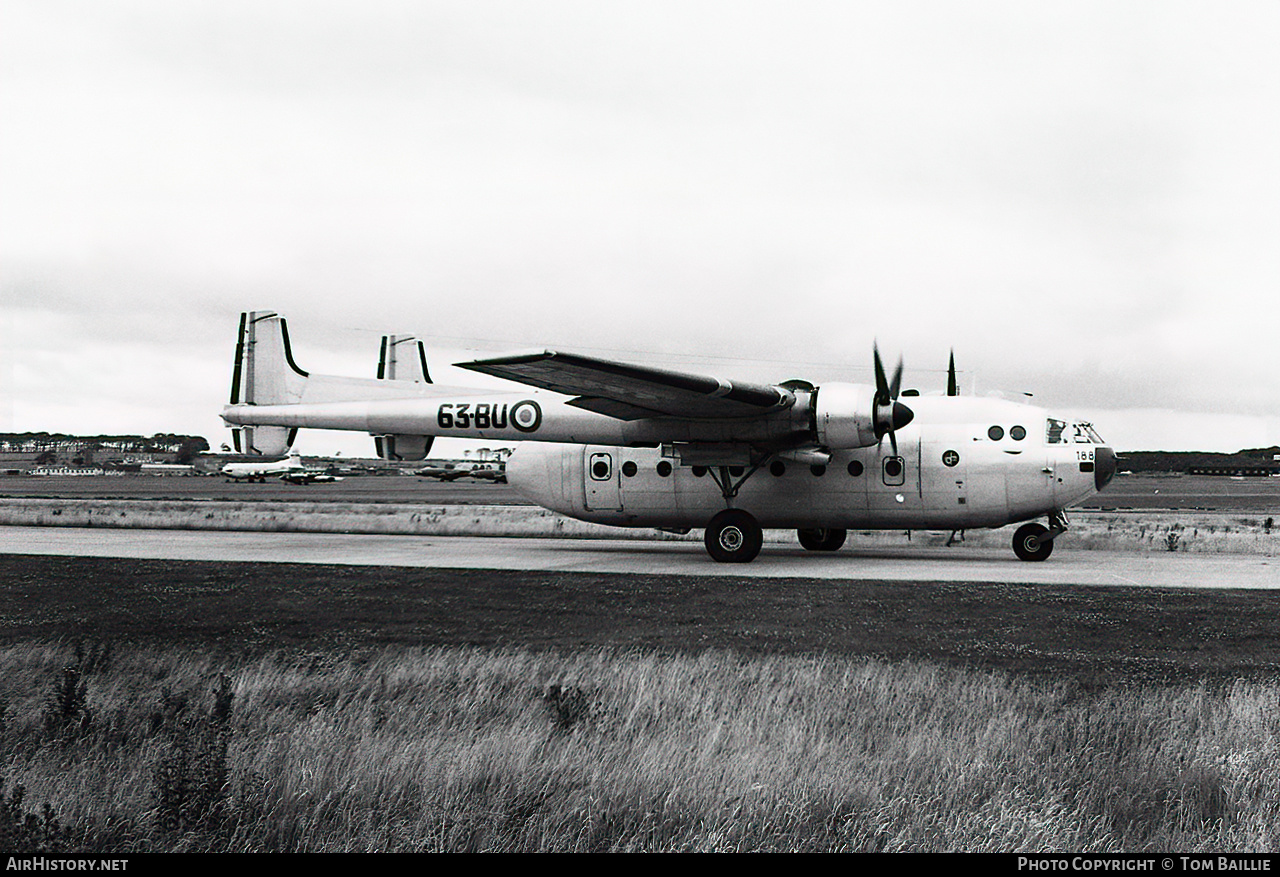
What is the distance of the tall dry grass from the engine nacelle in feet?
35.9

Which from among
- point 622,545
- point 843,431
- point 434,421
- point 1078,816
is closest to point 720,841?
point 1078,816

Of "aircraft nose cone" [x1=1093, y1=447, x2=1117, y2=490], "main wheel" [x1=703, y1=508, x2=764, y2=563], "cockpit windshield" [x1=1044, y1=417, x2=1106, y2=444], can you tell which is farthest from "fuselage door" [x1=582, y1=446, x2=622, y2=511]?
"aircraft nose cone" [x1=1093, y1=447, x2=1117, y2=490]

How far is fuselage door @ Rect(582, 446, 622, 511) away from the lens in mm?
23938

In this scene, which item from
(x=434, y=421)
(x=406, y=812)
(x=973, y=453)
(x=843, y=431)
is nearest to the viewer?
(x=406, y=812)

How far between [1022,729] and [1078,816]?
1705 mm

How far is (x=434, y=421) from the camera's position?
23484 millimetres

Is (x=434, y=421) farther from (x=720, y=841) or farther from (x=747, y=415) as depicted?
(x=720, y=841)

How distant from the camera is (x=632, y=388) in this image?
765 inches

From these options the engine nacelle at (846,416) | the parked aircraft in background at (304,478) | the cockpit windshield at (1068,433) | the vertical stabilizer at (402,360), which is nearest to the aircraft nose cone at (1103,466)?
the cockpit windshield at (1068,433)

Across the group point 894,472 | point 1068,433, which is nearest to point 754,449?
point 894,472

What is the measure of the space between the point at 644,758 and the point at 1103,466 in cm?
1773

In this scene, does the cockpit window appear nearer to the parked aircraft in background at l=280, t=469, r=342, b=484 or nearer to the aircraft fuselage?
the aircraft fuselage

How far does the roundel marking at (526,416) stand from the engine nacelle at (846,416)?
21.2 ft

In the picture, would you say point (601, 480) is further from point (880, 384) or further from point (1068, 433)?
point (1068, 433)
